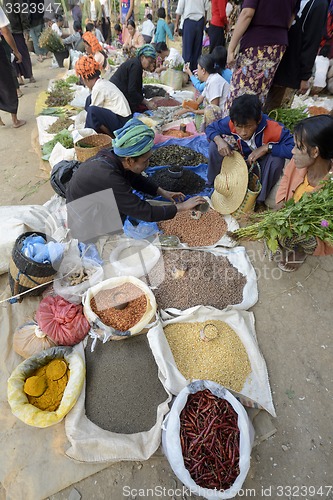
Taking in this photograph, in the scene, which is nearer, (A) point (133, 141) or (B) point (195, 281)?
(A) point (133, 141)

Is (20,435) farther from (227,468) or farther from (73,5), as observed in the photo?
(73,5)

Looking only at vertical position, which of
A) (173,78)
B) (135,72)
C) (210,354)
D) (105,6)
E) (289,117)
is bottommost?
(210,354)

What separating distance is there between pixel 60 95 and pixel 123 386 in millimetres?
5862

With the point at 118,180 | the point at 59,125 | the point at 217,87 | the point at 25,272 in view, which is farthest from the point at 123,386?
the point at 59,125

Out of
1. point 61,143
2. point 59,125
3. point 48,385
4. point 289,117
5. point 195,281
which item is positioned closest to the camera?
point 48,385

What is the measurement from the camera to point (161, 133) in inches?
175

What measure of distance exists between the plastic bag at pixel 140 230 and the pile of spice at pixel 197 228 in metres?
0.11

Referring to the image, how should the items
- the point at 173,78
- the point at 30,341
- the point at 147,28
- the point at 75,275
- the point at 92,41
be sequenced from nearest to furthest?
1. the point at 30,341
2. the point at 75,275
3. the point at 92,41
4. the point at 173,78
5. the point at 147,28

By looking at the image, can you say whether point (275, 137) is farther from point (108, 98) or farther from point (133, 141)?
point (108, 98)

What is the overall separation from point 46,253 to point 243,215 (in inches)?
77.0

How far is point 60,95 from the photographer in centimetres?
577

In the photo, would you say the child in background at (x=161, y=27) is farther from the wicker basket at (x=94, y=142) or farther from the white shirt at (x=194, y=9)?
the wicker basket at (x=94, y=142)

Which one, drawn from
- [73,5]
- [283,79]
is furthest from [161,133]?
[73,5]

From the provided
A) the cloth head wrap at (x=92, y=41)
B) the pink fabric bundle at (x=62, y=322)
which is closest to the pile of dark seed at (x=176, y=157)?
the pink fabric bundle at (x=62, y=322)
